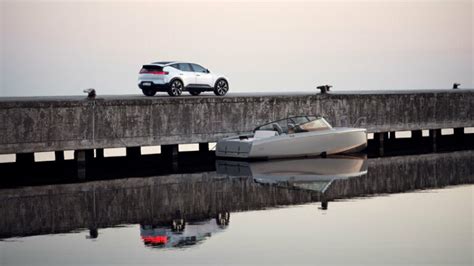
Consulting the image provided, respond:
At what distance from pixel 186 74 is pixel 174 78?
73 centimetres

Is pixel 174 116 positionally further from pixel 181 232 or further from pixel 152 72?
pixel 181 232

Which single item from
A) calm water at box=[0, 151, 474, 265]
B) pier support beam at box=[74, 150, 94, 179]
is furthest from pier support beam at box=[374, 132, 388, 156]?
pier support beam at box=[74, 150, 94, 179]

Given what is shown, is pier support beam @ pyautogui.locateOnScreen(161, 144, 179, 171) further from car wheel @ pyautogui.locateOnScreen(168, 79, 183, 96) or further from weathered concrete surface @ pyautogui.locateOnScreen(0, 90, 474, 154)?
car wheel @ pyautogui.locateOnScreen(168, 79, 183, 96)

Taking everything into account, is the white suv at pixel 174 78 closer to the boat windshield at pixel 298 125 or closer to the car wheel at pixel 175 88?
the car wheel at pixel 175 88

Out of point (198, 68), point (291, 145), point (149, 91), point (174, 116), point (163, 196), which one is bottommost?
point (163, 196)

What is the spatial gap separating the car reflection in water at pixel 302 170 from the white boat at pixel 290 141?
344 millimetres

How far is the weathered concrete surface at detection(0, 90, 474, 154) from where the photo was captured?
37.0m

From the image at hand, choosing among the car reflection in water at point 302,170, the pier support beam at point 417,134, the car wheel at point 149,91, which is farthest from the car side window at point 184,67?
the pier support beam at point 417,134

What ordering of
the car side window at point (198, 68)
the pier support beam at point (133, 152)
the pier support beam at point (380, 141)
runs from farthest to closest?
the pier support beam at point (380, 141), the car side window at point (198, 68), the pier support beam at point (133, 152)

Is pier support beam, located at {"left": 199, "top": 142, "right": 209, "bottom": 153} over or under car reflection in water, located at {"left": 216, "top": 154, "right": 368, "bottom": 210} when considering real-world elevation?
over

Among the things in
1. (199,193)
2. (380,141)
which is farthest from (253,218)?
(380,141)

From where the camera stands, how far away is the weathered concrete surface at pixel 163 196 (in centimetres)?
2638

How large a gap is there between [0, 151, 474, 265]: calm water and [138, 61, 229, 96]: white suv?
6635 mm

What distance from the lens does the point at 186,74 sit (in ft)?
147
